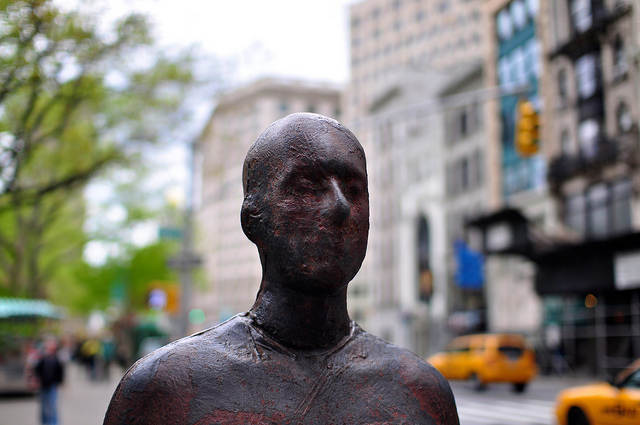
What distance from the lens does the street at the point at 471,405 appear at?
13.2 meters

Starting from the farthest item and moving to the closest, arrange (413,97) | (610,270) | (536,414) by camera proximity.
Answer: (413,97)
(610,270)
(536,414)

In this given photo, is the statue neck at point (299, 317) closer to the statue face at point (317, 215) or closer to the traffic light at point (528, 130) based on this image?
the statue face at point (317, 215)

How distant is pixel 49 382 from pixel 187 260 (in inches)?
157

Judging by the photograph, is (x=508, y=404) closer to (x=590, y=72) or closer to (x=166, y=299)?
(x=166, y=299)

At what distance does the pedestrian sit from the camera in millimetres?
11859

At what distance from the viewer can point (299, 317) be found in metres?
2.06

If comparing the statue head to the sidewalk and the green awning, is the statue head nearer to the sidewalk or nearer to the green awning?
the sidewalk

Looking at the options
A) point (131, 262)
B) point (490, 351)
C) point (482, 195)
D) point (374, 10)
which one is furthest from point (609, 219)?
point (374, 10)

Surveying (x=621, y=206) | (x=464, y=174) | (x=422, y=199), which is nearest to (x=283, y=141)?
(x=621, y=206)

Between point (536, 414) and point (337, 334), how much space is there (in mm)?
12862

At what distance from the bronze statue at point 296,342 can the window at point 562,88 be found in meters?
29.4

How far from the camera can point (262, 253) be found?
6.97 ft

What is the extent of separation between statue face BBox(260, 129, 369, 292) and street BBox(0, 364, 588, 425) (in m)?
11.3

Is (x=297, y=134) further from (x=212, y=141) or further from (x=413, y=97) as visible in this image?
(x=413, y=97)
